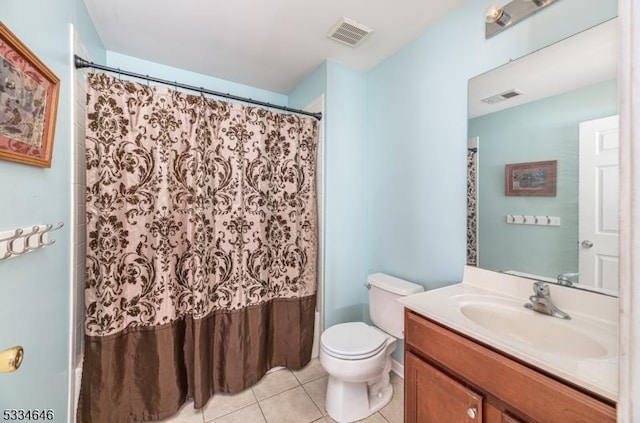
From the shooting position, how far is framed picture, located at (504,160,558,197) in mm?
1105

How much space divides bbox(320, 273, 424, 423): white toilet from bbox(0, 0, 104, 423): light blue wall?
121 centimetres

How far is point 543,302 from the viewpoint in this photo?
1019 mm

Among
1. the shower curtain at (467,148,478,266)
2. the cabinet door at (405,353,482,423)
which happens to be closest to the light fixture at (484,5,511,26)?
the shower curtain at (467,148,478,266)

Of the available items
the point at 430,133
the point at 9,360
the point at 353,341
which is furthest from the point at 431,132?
the point at 9,360

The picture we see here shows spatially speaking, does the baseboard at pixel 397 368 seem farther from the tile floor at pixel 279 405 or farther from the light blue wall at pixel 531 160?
the light blue wall at pixel 531 160

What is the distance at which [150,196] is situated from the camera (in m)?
1.43

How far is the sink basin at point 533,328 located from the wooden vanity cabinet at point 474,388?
0.12 meters

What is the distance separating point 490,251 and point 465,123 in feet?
2.34

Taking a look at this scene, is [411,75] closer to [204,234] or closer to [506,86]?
[506,86]

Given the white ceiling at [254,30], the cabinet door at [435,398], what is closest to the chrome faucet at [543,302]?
the cabinet door at [435,398]

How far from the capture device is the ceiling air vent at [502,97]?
4.01ft

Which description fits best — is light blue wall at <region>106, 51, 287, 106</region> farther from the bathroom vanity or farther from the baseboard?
the baseboard

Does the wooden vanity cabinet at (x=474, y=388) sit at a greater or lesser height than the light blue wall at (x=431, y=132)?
lesser

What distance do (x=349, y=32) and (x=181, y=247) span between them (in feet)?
5.65
